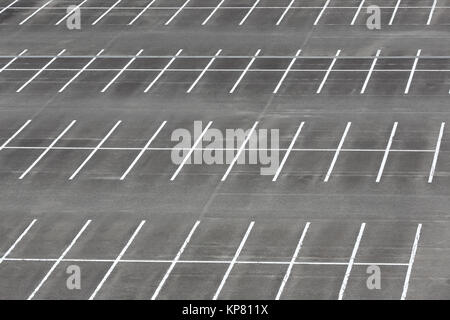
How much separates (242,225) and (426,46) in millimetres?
20591

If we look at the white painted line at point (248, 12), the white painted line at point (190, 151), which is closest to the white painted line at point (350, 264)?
the white painted line at point (190, 151)

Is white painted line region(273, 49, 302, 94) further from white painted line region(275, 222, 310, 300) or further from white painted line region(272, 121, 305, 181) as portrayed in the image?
white painted line region(275, 222, 310, 300)

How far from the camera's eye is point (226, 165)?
48094 millimetres

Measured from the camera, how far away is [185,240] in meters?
42.2

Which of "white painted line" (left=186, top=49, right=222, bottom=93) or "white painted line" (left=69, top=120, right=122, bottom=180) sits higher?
"white painted line" (left=69, top=120, right=122, bottom=180)

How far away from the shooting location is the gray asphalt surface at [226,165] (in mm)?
40031

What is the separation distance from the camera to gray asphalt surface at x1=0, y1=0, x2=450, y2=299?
40031 mm

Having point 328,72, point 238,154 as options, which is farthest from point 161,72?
point 238,154

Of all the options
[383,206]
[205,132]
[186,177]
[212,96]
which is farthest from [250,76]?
[383,206]

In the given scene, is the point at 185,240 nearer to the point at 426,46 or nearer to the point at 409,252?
the point at 409,252

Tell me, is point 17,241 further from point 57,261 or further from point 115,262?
point 115,262

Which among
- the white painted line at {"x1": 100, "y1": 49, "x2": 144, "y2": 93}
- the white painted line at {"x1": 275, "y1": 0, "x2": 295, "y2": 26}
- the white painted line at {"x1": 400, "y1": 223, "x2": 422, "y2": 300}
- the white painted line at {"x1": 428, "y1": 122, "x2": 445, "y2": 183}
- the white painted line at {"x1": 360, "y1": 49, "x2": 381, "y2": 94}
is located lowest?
the white painted line at {"x1": 275, "y1": 0, "x2": 295, "y2": 26}
